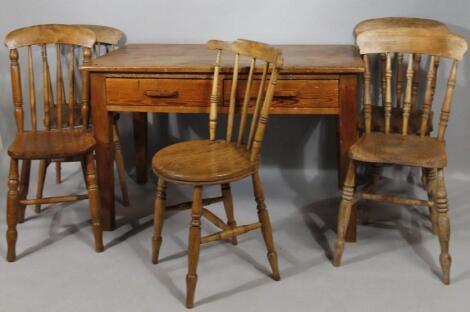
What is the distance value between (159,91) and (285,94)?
570 millimetres

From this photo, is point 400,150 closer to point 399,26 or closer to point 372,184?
point 372,184

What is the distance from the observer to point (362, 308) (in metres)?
2.63

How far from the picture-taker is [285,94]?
301cm

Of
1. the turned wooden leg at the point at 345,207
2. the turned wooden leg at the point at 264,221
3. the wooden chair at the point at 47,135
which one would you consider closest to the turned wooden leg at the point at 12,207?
the wooden chair at the point at 47,135

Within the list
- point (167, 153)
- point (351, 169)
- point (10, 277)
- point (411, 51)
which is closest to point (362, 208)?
point (351, 169)

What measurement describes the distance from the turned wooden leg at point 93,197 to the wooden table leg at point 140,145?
0.82 m

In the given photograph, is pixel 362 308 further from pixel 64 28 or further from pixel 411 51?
pixel 64 28

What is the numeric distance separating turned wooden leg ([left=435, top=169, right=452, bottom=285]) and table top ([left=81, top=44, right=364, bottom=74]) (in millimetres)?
591

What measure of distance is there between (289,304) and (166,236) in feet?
2.72

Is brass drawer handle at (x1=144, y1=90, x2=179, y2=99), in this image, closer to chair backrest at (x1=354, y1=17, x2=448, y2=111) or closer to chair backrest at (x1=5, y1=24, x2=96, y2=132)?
chair backrest at (x1=5, y1=24, x2=96, y2=132)

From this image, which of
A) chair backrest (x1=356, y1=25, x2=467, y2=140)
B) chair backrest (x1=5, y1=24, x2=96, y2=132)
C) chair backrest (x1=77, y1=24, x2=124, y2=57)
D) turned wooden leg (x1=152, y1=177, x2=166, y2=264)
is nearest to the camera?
turned wooden leg (x1=152, y1=177, x2=166, y2=264)

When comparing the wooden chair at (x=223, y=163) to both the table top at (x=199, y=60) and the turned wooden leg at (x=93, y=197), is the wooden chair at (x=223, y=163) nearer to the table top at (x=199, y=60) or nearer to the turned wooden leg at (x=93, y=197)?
the table top at (x=199, y=60)

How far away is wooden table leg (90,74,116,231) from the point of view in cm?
312

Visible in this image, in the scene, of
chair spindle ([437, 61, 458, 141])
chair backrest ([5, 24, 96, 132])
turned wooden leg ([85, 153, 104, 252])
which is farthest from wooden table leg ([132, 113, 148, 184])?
chair spindle ([437, 61, 458, 141])
